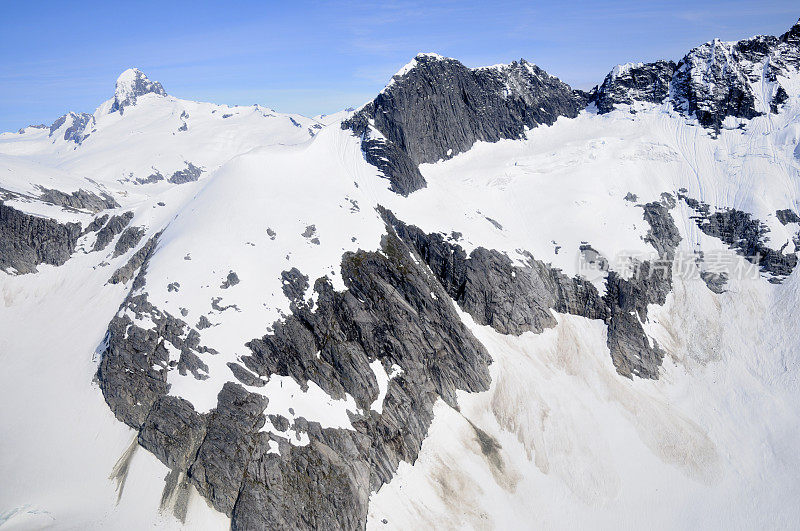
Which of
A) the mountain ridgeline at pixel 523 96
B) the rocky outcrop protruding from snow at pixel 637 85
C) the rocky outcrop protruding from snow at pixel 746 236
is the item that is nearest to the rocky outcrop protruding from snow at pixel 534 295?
the mountain ridgeline at pixel 523 96

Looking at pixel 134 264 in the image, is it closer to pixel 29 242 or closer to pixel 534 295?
pixel 29 242

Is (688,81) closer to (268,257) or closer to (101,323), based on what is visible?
(268,257)

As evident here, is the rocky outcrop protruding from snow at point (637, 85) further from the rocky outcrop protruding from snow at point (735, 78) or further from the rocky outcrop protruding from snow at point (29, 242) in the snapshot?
the rocky outcrop protruding from snow at point (29, 242)

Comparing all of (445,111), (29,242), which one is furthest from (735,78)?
(29,242)

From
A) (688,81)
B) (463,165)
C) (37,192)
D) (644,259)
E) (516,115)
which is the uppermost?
(688,81)

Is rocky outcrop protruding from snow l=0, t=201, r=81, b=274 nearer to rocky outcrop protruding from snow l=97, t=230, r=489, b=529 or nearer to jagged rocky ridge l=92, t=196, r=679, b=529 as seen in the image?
jagged rocky ridge l=92, t=196, r=679, b=529

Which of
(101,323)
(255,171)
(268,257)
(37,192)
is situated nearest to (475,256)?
(268,257)

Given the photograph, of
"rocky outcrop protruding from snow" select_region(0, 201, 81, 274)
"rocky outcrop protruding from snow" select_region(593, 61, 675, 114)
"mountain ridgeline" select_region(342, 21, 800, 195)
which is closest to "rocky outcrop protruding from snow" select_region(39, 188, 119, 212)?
"rocky outcrop protruding from snow" select_region(0, 201, 81, 274)
